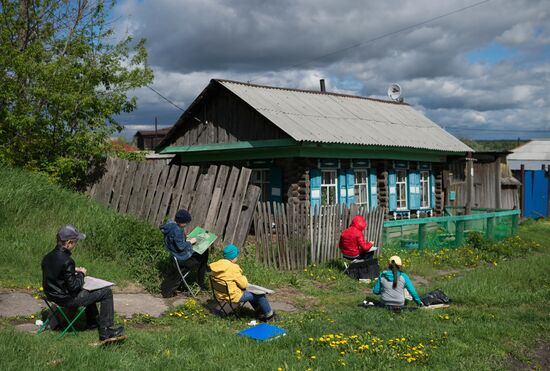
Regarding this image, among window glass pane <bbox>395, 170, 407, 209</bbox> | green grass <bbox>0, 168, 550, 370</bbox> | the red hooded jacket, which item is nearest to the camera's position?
green grass <bbox>0, 168, 550, 370</bbox>

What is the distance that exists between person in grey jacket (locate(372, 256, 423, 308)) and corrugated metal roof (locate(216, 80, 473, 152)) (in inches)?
259

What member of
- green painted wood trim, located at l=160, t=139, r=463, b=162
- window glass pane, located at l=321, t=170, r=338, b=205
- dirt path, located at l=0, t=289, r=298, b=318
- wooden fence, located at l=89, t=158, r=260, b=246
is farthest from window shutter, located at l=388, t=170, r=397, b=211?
dirt path, located at l=0, t=289, r=298, b=318

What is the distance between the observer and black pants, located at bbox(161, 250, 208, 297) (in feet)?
27.7

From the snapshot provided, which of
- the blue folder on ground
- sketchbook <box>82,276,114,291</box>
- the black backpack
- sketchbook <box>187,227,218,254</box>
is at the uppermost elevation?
sketchbook <box>187,227,218,254</box>

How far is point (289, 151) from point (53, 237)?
7150 millimetres

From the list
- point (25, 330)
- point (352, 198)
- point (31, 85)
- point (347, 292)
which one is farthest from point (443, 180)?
point (25, 330)

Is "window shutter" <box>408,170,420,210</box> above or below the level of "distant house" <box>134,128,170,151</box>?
Answer: below

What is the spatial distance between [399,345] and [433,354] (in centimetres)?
38

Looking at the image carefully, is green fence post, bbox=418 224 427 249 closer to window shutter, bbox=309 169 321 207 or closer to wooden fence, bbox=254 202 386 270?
window shutter, bbox=309 169 321 207

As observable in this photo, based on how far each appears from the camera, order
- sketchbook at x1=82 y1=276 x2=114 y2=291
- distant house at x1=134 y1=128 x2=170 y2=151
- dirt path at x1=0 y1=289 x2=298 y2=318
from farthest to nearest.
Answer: distant house at x1=134 y1=128 x2=170 y2=151
dirt path at x1=0 y1=289 x2=298 y2=318
sketchbook at x1=82 y1=276 x2=114 y2=291

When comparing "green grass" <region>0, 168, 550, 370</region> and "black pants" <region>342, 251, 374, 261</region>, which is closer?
"green grass" <region>0, 168, 550, 370</region>

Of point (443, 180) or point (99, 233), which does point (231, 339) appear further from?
point (443, 180)

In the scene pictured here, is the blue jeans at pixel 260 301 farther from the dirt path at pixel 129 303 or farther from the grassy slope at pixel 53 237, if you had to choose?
the grassy slope at pixel 53 237

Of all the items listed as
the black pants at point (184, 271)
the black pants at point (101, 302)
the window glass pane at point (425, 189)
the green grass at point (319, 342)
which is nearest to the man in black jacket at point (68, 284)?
the black pants at point (101, 302)
